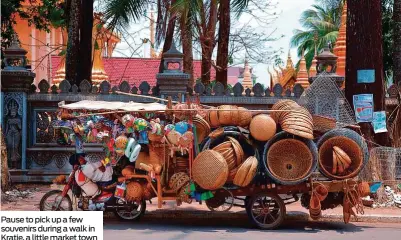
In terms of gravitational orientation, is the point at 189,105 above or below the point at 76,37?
below

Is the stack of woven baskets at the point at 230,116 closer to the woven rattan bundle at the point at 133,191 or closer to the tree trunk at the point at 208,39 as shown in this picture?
the woven rattan bundle at the point at 133,191

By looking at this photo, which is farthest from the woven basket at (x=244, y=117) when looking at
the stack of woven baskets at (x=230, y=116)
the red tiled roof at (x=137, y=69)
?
the red tiled roof at (x=137, y=69)

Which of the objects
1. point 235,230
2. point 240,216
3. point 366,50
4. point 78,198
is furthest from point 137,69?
point 235,230

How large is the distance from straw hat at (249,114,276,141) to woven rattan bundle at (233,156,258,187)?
377mm

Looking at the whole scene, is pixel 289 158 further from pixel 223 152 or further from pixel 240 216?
pixel 240 216

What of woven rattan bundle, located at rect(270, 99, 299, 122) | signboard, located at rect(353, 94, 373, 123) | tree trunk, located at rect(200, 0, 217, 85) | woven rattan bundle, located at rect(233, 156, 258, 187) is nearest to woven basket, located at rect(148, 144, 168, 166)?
woven rattan bundle, located at rect(233, 156, 258, 187)

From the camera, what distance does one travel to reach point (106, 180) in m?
10.8

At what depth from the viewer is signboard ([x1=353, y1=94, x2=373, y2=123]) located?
13.0m

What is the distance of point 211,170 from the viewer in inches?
406

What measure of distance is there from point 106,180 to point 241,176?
2044 millimetres

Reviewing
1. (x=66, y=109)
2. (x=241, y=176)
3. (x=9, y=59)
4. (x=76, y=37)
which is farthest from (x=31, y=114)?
(x=241, y=176)

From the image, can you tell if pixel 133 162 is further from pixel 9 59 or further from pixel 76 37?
pixel 76 37

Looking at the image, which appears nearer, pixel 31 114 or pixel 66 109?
pixel 66 109

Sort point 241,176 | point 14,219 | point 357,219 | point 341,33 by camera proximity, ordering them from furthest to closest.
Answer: point 341,33
point 357,219
point 241,176
point 14,219
